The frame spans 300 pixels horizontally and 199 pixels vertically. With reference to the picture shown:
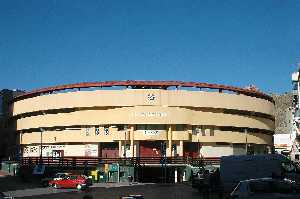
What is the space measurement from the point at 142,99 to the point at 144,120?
318 cm

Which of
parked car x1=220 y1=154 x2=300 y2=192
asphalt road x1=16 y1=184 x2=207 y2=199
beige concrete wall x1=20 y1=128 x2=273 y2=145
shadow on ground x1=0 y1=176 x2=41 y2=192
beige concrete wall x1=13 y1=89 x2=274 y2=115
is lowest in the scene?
shadow on ground x1=0 y1=176 x2=41 y2=192

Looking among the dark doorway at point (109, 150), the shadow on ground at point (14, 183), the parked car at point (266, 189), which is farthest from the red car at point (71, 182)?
the dark doorway at point (109, 150)

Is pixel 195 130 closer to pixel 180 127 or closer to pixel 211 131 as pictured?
pixel 180 127

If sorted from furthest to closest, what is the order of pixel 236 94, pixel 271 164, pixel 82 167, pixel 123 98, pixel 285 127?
pixel 285 127 → pixel 236 94 → pixel 123 98 → pixel 82 167 → pixel 271 164

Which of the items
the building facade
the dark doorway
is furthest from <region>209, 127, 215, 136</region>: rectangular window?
the building facade

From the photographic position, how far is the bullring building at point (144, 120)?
73256 millimetres

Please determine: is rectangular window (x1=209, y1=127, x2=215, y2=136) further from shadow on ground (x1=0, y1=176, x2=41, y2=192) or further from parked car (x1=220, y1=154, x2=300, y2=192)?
parked car (x1=220, y1=154, x2=300, y2=192)

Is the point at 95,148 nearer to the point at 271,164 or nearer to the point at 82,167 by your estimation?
the point at 82,167

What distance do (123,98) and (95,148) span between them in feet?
29.8

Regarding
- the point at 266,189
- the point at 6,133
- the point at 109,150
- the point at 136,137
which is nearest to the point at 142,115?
the point at 136,137

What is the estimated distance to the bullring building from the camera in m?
73.3

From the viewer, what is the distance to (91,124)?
75000 mm

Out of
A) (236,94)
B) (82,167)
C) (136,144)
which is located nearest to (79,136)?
(136,144)

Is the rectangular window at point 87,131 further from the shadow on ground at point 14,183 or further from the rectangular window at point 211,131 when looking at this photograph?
the shadow on ground at point 14,183
